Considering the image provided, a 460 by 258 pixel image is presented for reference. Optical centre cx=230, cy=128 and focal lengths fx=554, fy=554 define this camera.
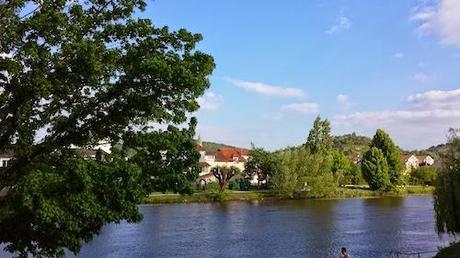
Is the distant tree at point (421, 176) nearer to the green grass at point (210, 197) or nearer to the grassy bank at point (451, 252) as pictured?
the green grass at point (210, 197)

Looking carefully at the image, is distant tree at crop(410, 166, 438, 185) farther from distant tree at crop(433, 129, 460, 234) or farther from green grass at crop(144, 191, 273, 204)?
→ distant tree at crop(433, 129, 460, 234)

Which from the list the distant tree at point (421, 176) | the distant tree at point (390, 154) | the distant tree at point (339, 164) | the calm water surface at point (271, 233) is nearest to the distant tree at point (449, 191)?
the calm water surface at point (271, 233)

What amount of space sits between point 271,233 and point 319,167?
6036cm

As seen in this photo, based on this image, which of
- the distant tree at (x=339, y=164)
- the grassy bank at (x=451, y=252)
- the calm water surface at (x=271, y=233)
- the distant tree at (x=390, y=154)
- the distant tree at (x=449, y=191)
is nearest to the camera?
the grassy bank at (x=451, y=252)

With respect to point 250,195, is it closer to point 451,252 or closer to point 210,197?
point 210,197

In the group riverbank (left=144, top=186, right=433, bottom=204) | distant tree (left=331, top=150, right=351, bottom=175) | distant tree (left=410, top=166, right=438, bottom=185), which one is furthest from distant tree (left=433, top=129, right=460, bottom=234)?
distant tree (left=410, top=166, right=438, bottom=185)

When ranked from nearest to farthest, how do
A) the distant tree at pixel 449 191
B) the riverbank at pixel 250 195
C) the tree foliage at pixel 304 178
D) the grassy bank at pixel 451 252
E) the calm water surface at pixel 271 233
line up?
the grassy bank at pixel 451 252 → the distant tree at pixel 449 191 → the calm water surface at pixel 271 233 → the riverbank at pixel 250 195 → the tree foliage at pixel 304 178

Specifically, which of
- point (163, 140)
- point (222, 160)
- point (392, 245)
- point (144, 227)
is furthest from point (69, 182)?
point (222, 160)

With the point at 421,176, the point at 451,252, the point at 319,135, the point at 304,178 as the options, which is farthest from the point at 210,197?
the point at 451,252

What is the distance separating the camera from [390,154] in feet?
412

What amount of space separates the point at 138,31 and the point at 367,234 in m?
44.2

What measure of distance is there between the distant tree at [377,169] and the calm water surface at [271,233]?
116 ft

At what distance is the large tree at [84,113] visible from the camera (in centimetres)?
1552

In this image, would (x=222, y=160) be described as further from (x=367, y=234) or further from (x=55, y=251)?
(x=55, y=251)
